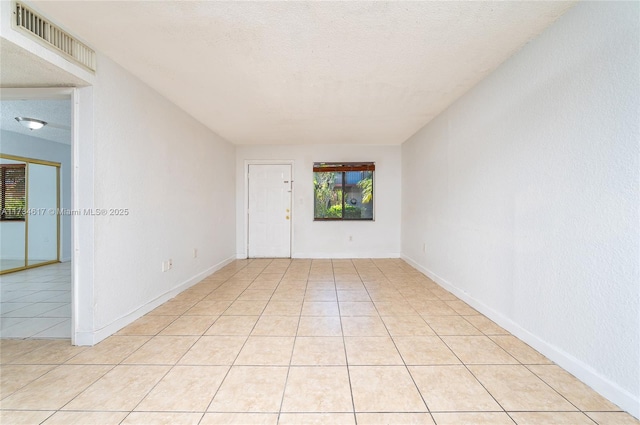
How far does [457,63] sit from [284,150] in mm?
3616

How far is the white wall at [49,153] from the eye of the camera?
446cm

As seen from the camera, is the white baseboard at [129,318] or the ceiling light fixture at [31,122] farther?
the ceiling light fixture at [31,122]

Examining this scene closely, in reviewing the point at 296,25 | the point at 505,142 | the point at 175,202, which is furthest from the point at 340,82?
the point at 175,202

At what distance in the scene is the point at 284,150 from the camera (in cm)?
528

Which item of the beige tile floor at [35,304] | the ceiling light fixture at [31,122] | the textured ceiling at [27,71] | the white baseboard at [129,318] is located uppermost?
the ceiling light fixture at [31,122]

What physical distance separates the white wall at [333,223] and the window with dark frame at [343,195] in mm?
129

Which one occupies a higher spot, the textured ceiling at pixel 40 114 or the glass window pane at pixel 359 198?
the textured ceiling at pixel 40 114

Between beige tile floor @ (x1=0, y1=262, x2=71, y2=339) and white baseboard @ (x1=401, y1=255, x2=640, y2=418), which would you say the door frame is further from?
white baseboard @ (x1=401, y1=255, x2=640, y2=418)

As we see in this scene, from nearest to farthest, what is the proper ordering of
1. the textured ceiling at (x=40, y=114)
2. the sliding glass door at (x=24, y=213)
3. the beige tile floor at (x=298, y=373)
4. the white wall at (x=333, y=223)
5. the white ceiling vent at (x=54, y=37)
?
the beige tile floor at (x=298, y=373) → the white ceiling vent at (x=54, y=37) → the textured ceiling at (x=40, y=114) → the sliding glass door at (x=24, y=213) → the white wall at (x=333, y=223)

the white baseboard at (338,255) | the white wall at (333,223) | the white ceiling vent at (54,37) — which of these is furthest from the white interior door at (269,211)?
the white ceiling vent at (54,37)

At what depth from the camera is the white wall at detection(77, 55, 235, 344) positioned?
205 cm

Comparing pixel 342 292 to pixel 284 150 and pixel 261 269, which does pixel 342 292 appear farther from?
pixel 284 150

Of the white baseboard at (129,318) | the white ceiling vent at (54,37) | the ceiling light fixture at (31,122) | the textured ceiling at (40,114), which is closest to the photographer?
the white ceiling vent at (54,37)

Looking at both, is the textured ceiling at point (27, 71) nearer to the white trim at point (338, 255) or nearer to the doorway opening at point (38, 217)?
the doorway opening at point (38, 217)
